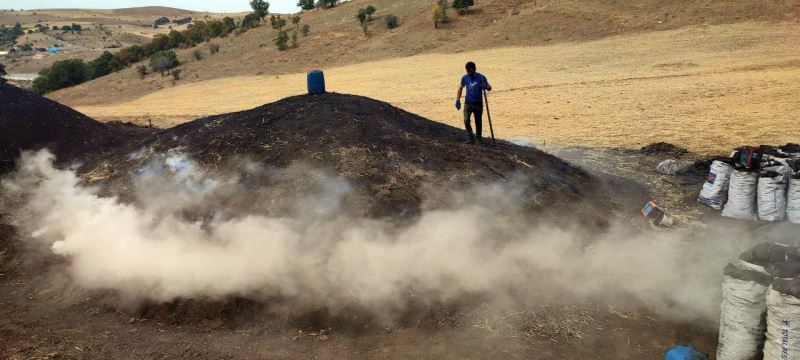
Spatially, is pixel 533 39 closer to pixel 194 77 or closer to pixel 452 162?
pixel 194 77

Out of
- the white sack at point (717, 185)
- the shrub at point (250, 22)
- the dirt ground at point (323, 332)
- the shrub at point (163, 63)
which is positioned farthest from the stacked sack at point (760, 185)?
the shrub at point (250, 22)

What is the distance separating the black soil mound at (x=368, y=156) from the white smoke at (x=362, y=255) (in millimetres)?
317

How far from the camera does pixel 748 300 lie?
3.41 meters

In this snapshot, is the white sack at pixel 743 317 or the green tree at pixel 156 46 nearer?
the white sack at pixel 743 317

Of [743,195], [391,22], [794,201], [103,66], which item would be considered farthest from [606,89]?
[103,66]

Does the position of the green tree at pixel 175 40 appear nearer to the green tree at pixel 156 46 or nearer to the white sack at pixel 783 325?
the green tree at pixel 156 46

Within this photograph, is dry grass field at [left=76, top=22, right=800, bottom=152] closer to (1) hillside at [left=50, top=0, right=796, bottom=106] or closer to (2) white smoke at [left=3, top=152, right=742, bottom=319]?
(1) hillside at [left=50, top=0, right=796, bottom=106]

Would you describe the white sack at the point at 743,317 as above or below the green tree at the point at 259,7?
below

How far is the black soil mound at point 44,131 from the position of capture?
330 inches

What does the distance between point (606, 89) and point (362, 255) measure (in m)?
13.2

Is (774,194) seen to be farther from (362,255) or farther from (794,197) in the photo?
(362,255)

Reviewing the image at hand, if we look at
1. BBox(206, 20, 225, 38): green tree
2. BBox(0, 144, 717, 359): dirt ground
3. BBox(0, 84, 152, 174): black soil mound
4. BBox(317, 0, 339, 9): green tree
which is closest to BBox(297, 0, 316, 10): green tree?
BBox(317, 0, 339, 9): green tree

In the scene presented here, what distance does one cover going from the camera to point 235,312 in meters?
4.69

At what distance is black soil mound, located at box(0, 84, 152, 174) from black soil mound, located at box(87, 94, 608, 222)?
1.39 m
